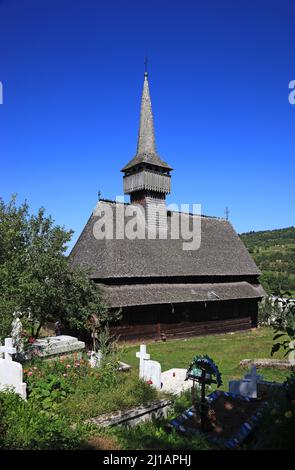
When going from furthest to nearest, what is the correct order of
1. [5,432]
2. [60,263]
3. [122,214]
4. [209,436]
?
1. [122,214]
2. [60,263]
3. [209,436]
4. [5,432]

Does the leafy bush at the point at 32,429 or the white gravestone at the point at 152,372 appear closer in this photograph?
the leafy bush at the point at 32,429

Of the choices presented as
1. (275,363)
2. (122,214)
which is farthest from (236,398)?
(122,214)

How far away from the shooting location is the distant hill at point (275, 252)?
6167cm

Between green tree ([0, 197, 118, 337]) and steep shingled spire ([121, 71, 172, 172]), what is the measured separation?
1451 cm

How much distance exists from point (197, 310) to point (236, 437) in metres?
19.3

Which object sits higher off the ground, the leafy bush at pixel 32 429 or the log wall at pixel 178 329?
the leafy bush at pixel 32 429

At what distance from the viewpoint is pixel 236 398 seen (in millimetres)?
8258

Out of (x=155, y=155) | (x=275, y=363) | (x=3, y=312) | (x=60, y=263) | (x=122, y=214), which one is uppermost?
(x=155, y=155)

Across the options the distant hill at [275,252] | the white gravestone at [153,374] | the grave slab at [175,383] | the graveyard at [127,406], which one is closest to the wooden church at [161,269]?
the grave slab at [175,383]

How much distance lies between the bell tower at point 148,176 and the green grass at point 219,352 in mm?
9588

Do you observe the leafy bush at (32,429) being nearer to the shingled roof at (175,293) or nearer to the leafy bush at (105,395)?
the leafy bush at (105,395)

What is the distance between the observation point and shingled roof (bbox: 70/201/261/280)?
2364cm
